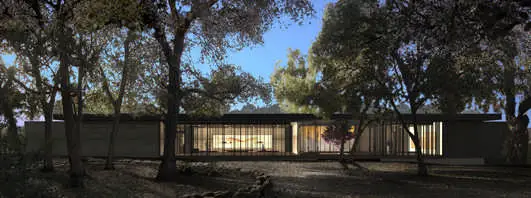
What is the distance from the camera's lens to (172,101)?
13516mm

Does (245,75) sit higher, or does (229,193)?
(245,75)

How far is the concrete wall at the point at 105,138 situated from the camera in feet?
77.2

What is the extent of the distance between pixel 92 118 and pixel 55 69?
525 inches

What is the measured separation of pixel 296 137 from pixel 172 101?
47.8 feet

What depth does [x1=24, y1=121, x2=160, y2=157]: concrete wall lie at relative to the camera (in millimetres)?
23531

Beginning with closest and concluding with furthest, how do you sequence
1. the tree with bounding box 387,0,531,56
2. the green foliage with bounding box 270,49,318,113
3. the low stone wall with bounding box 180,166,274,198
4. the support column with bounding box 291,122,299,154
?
the tree with bounding box 387,0,531,56 < the low stone wall with bounding box 180,166,274,198 < the green foliage with bounding box 270,49,318,113 < the support column with bounding box 291,122,299,154

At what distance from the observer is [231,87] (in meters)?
13.6

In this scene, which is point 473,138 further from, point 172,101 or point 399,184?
point 172,101

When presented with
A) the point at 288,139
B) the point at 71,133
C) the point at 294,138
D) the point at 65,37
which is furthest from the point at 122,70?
the point at 288,139

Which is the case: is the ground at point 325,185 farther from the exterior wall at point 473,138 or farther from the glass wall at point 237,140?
the glass wall at point 237,140

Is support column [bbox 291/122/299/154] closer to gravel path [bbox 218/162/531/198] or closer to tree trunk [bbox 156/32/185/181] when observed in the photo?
gravel path [bbox 218/162/531/198]

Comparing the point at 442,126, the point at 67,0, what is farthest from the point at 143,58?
the point at 442,126

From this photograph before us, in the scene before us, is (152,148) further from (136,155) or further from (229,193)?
(229,193)

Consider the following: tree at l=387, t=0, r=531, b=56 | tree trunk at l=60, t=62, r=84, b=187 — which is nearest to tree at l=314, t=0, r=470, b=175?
tree at l=387, t=0, r=531, b=56
